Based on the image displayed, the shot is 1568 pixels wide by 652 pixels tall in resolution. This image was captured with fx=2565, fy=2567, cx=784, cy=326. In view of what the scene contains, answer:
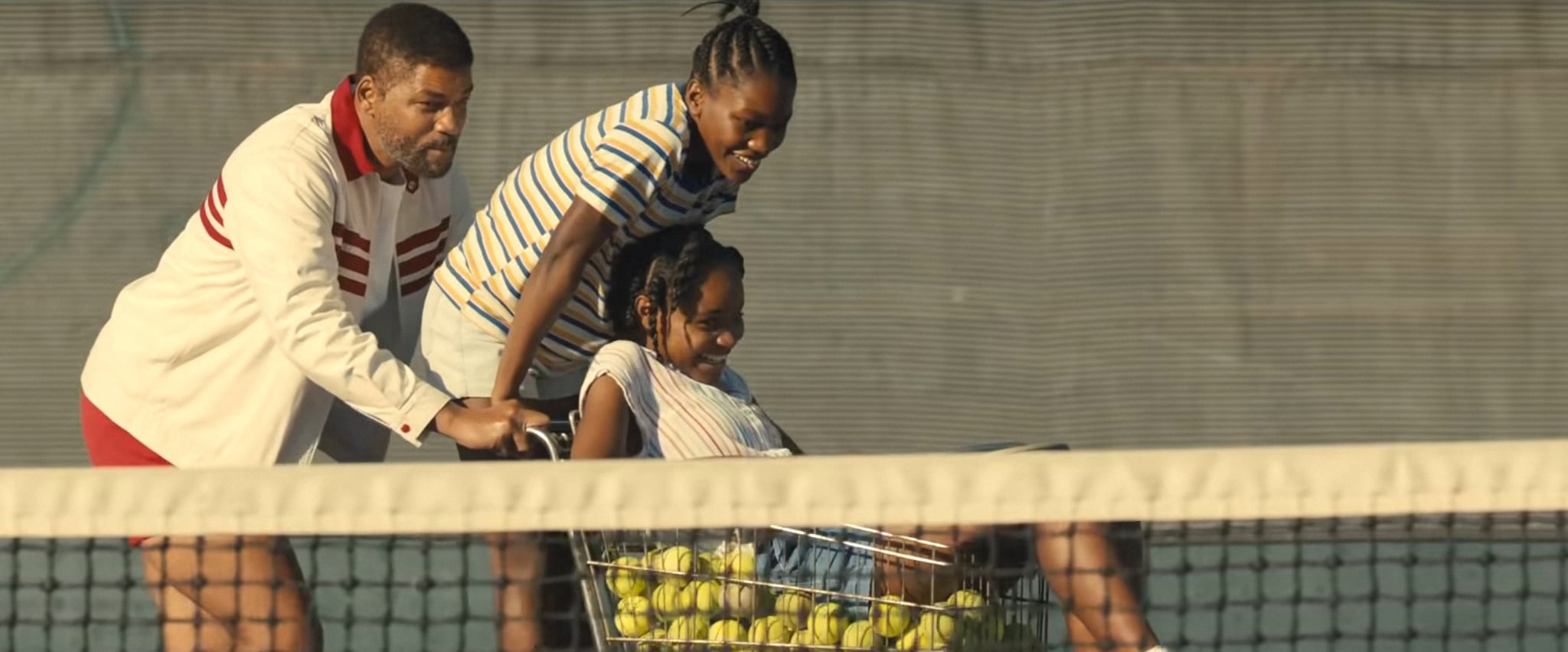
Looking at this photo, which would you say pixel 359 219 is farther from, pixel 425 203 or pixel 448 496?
pixel 448 496

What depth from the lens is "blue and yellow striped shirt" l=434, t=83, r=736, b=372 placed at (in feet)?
10.2

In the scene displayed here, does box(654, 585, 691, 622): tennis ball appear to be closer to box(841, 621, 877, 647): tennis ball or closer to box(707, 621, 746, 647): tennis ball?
→ box(707, 621, 746, 647): tennis ball

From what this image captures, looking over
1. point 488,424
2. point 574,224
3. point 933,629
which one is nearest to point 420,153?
point 574,224

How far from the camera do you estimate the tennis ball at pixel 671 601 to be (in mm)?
2723

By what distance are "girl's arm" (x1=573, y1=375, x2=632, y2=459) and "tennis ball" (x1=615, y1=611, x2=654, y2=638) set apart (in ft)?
1.11

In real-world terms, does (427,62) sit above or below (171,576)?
above

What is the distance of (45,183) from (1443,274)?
10.8 ft

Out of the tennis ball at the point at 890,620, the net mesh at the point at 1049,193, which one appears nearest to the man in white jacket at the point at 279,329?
the tennis ball at the point at 890,620

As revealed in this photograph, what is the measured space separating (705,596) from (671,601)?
0.12ft

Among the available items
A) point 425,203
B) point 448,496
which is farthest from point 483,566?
point 448,496

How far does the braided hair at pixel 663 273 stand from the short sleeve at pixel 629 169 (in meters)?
0.10

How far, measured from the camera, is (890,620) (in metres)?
2.78

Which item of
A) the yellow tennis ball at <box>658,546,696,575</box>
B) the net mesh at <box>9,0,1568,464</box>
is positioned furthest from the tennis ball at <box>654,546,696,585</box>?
the net mesh at <box>9,0,1568,464</box>

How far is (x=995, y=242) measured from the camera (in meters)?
6.02
